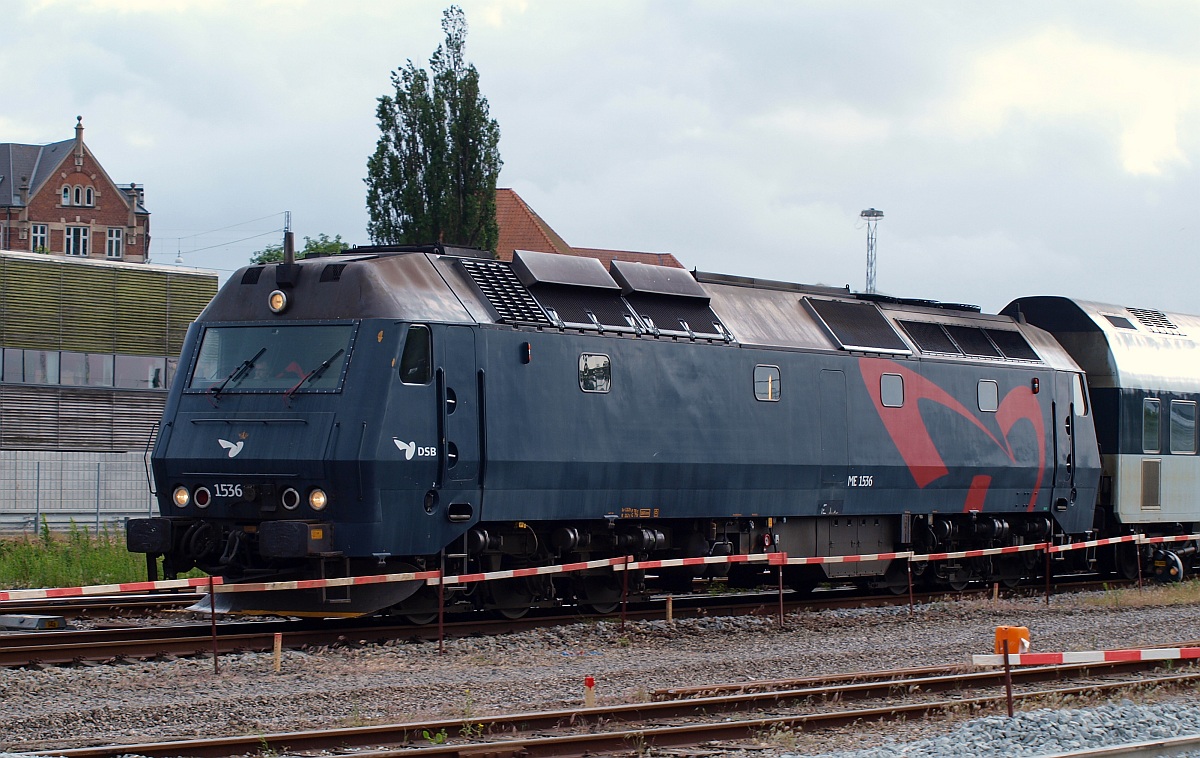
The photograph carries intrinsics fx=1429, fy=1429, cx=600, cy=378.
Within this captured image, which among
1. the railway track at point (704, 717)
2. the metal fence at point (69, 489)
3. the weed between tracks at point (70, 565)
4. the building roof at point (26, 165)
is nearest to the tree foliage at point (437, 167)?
the metal fence at point (69, 489)

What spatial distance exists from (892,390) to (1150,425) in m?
6.45

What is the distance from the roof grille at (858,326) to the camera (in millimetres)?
18719

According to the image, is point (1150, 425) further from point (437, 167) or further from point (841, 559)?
point (437, 167)

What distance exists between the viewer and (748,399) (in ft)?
55.9

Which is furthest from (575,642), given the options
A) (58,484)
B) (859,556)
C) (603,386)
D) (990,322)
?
(58,484)

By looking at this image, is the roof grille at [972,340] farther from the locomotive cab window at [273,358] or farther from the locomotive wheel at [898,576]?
the locomotive cab window at [273,358]

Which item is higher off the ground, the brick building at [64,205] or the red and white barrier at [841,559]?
the brick building at [64,205]

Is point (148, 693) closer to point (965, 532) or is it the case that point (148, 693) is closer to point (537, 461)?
point (537, 461)

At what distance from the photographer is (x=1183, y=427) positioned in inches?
922

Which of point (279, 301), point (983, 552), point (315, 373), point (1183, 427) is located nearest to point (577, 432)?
point (315, 373)

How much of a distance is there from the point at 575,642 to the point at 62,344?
31657 mm

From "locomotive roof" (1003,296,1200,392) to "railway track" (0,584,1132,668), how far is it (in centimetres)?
800

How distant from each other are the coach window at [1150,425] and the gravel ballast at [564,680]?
629 cm

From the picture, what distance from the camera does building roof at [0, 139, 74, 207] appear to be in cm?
7738
